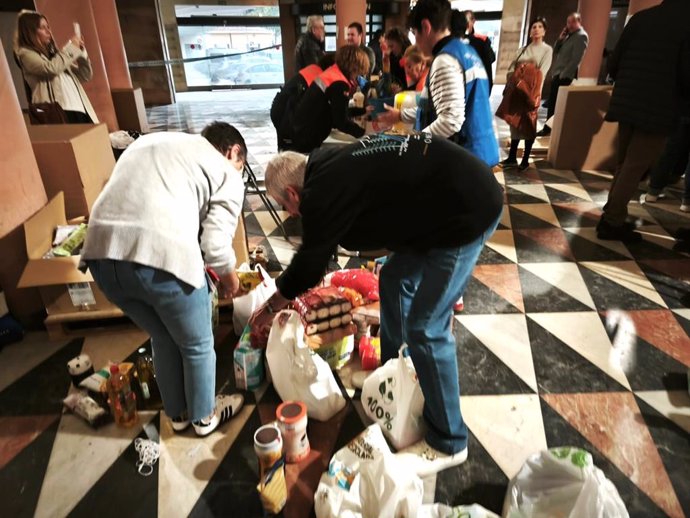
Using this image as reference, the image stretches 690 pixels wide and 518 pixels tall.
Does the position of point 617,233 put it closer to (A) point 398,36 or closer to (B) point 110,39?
(A) point 398,36

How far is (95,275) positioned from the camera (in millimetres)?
1278

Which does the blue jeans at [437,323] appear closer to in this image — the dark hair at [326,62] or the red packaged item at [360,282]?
the red packaged item at [360,282]

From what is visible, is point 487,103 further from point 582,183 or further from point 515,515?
point 582,183

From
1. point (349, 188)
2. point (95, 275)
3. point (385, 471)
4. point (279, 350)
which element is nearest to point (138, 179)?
point (95, 275)

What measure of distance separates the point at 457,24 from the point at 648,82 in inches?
60.0

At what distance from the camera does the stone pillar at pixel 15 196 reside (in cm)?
211

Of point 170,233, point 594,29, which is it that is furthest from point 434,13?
point 594,29

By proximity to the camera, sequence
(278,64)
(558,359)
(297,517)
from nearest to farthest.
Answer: (297,517), (558,359), (278,64)

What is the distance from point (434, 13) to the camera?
1.86 metres

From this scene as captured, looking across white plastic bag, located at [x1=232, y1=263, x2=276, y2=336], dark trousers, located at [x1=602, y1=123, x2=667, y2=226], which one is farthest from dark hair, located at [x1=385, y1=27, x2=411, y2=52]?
white plastic bag, located at [x1=232, y1=263, x2=276, y2=336]

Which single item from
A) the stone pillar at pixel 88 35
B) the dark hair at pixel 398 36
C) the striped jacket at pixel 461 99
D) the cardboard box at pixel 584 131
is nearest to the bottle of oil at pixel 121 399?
the striped jacket at pixel 461 99

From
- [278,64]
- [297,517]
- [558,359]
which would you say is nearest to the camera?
[297,517]

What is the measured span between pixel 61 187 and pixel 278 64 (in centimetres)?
1144

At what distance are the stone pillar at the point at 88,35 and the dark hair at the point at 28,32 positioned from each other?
A: 208 centimetres
